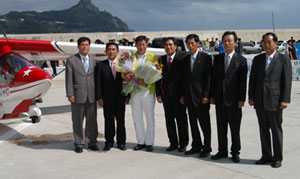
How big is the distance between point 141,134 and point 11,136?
343 centimetres

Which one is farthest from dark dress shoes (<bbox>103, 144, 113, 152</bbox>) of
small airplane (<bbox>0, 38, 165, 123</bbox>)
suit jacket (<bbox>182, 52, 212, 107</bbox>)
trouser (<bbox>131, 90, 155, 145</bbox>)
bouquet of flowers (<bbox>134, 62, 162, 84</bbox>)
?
small airplane (<bbox>0, 38, 165, 123</bbox>)

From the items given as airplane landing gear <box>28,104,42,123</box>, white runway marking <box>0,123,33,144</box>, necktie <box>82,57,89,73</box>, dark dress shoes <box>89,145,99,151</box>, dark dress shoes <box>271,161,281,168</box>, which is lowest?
white runway marking <box>0,123,33,144</box>

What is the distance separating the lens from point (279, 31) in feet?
219

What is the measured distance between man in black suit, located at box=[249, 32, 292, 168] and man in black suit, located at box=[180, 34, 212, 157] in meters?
0.72

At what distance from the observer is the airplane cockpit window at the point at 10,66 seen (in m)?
7.47

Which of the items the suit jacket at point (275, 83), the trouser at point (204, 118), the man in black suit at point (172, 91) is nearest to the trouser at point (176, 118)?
the man in black suit at point (172, 91)

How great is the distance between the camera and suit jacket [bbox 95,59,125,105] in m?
5.64

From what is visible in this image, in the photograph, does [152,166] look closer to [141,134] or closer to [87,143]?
[141,134]

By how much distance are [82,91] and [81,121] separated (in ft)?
1.97

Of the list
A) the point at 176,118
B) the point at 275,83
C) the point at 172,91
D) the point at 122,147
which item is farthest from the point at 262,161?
the point at 122,147

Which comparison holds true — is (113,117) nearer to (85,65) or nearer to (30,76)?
(85,65)

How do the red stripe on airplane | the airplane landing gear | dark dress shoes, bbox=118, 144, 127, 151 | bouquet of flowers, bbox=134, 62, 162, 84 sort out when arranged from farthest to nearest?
the airplane landing gear, the red stripe on airplane, dark dress shoes, bbox=118, 144, 127, 151, bouquet of flowers, bbox=134, 62, 162, 84

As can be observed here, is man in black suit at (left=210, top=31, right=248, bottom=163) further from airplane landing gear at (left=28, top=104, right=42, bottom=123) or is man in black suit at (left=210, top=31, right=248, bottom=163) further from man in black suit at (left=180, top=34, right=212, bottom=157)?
airplane landing gear at (left=28, top=104, right=42, bottom=123)

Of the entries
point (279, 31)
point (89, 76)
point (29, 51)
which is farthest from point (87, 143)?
point (279, 31)
